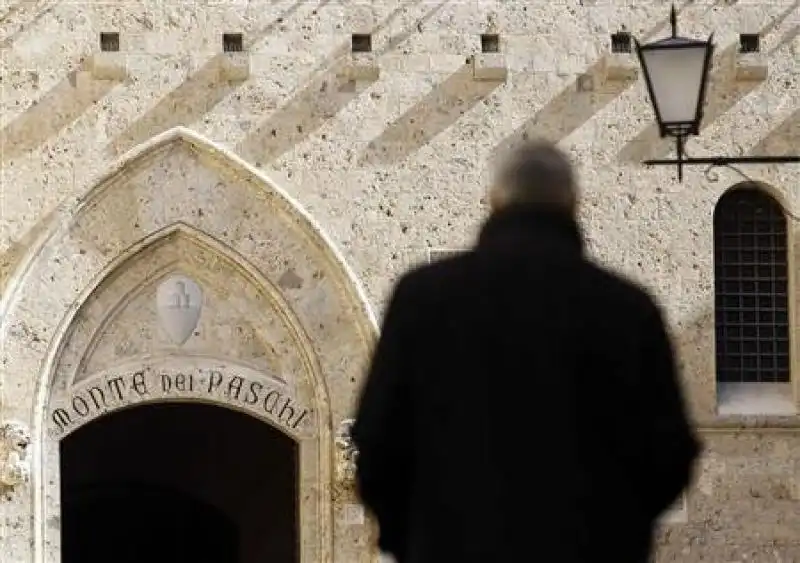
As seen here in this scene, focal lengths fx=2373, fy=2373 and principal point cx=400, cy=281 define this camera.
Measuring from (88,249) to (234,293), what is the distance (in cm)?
95

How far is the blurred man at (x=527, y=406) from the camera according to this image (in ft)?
17.5

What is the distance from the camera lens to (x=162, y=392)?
14.8 m

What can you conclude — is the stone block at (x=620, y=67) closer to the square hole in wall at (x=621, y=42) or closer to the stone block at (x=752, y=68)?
the square hole in wall at (x=621, y=42)

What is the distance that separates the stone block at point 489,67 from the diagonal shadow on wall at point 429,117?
30 millimetres

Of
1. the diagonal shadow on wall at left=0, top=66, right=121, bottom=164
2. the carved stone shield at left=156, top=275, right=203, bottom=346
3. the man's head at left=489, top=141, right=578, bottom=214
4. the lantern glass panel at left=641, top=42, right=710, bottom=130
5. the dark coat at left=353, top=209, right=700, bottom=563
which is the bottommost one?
the dark coat at left=353, top=209, right=700, bottom=563

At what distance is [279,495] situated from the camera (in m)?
19.4

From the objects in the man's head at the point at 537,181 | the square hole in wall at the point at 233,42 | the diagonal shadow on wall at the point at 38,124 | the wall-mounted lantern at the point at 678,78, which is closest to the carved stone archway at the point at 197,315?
the diagonal shadow on wall at the point at 38,124

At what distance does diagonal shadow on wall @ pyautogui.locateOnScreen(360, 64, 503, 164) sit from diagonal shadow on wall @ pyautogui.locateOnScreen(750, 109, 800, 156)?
5.79 feet

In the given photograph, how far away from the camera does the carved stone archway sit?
14.7m

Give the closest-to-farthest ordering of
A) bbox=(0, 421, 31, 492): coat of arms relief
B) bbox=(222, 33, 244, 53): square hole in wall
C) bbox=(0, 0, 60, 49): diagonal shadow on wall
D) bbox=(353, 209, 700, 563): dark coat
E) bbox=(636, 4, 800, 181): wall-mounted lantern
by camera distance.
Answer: bbox=(353, 209, 700, 563): dark coat → bbox=(636, 4, 800, 181): wall-mounted lantern → bbox=(0, 421, 31, 492): coat of arms relief → bbox=(0, 0, 60, 49): diagonal shadow on wall → bbox=(222, 33, 244, 53): square hole in wall

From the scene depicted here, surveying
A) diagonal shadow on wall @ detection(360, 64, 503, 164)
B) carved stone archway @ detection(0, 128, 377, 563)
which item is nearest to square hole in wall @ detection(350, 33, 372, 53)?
diagonal shadow on wall @ detection(360, 64, 503, 164)

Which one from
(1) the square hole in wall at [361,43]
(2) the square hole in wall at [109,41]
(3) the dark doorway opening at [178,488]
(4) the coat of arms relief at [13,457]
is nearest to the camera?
(4) the coat of arms relief at [13,457]

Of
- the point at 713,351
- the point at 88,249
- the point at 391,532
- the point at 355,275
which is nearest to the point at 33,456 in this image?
the point at 88,249

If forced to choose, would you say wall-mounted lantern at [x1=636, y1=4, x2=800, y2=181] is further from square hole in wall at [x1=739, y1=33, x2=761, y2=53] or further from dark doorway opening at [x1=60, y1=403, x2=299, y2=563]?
dark doorway opening at [x1=60, y1=403, x2=299, y2=563]
